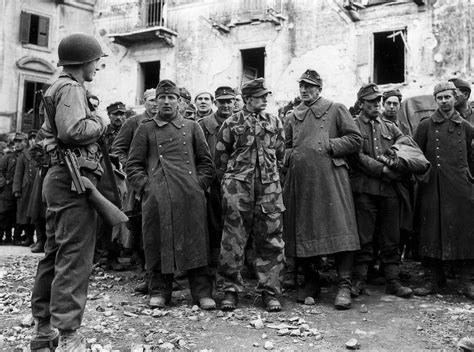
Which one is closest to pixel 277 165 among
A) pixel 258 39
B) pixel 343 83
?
pixel 343 83

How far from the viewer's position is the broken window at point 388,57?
56.3ft

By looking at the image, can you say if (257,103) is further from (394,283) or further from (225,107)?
(394,283)

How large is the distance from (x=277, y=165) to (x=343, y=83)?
12.6m

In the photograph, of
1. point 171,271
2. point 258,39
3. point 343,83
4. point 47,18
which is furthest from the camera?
point 47,18

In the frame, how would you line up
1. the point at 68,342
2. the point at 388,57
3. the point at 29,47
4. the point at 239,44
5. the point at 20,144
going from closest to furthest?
1. the point at 68,342
2. the point at 20,144
3. the point at 388,57
4. the point at 239,44
5. the point at 29,47

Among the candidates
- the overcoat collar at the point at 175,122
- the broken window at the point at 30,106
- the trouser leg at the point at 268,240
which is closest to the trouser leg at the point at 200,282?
the trouser leg at the point at 268,240

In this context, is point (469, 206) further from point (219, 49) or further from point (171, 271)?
point (219, 49)

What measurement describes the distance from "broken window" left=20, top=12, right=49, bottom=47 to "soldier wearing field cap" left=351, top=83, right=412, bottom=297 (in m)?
20.3

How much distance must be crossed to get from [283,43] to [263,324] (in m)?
15.1

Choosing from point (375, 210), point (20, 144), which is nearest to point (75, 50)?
point (375, 210)

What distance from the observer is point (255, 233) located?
4.93m

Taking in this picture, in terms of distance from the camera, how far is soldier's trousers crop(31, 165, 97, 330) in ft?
11.4

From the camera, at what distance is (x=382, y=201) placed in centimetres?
532

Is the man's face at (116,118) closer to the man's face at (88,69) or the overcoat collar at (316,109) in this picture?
→ the overcoat collar at (316,109)
